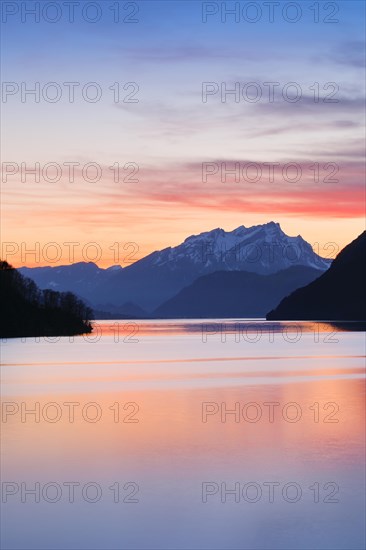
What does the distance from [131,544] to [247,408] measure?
100 feet

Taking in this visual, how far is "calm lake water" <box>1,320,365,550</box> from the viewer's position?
20844 mm

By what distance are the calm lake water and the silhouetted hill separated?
112213 mm

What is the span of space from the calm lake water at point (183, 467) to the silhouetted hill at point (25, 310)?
4418 inches

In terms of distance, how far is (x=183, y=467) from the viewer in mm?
29953

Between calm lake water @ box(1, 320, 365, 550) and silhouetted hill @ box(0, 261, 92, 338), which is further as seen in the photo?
silhouetted hill @ box(0, 261, 92, 338)

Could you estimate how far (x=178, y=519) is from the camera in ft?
72.5

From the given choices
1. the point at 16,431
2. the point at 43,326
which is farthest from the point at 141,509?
the point at 43,326

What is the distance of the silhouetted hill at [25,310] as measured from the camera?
174 metres

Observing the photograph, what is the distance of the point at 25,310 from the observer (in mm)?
181500

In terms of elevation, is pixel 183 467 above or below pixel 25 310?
below

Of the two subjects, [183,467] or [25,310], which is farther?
[25,310]

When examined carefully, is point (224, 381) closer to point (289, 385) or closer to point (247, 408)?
point (289, 385)

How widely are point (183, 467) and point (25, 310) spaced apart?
510 ft

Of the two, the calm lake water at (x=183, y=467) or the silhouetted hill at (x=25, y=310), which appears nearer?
the calm lake water at (x=183, y=467)
